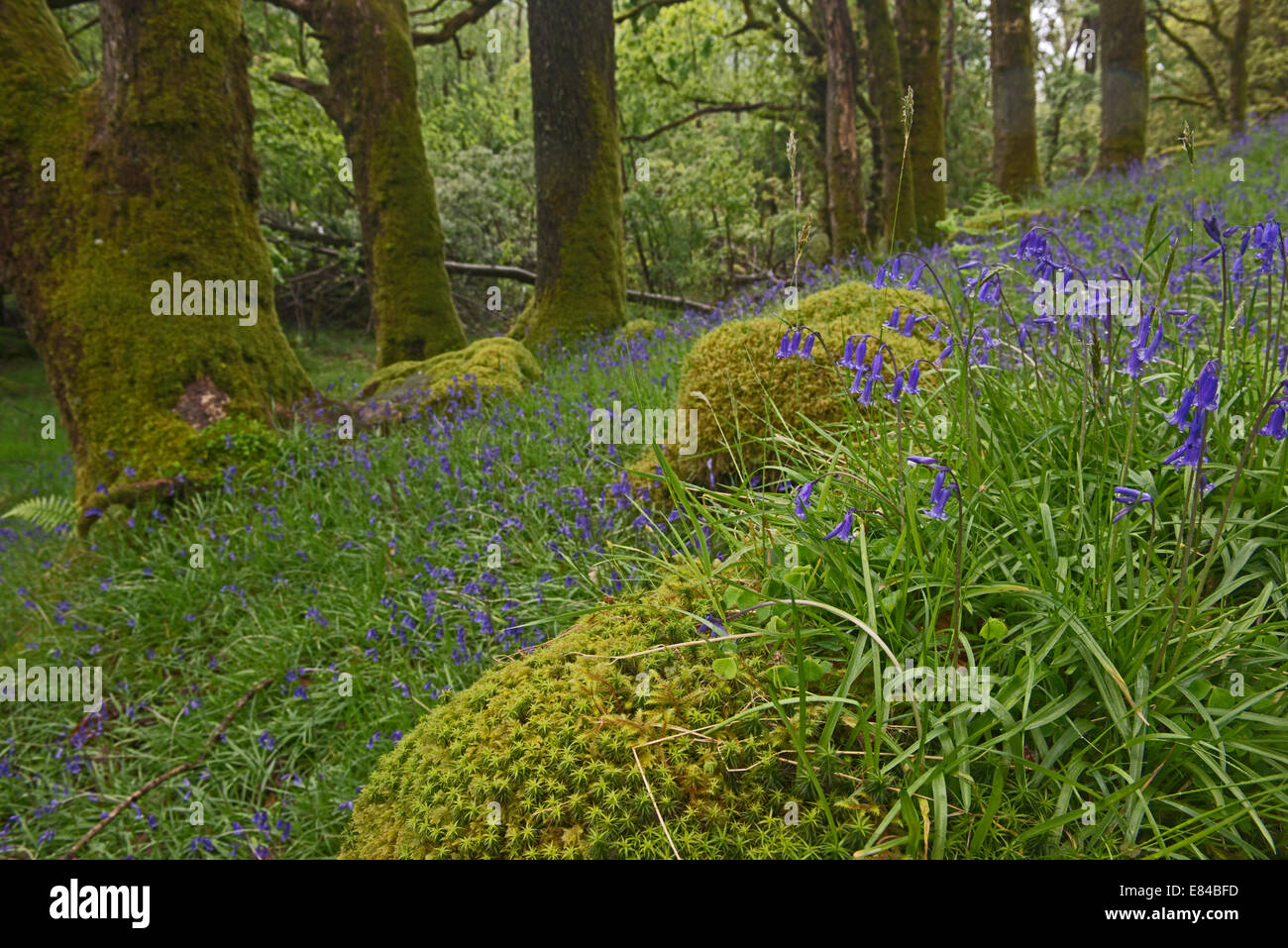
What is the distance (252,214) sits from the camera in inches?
255

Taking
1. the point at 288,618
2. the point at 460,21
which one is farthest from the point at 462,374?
the point at 460,21

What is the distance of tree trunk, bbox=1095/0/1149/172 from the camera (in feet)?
35.7

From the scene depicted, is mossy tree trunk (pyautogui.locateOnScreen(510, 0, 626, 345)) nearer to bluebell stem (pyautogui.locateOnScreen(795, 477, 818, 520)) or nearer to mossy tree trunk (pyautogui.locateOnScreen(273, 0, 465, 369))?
mossy tree trunk (pyautogui.locateOnScreen(273, 0, 465, 369))

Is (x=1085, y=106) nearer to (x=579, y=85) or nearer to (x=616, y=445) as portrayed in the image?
(x=579, y=85)

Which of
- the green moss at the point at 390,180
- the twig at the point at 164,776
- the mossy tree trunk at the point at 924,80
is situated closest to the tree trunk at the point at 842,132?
the mossy tree trunk at the point at 924,80

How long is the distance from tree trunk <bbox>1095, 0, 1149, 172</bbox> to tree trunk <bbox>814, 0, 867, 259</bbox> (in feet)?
15.0

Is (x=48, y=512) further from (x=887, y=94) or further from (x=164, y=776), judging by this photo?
(x=887, y=94)

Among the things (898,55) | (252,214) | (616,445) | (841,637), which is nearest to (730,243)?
(898,55)

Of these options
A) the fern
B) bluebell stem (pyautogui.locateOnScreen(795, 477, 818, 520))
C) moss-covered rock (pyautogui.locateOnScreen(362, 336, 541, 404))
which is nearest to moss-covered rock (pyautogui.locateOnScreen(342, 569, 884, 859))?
bluebell stem (pyautogui.locateOnScreen(795, 477, 818, 520))

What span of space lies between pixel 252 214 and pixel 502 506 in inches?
165

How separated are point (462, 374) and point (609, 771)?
229 inches

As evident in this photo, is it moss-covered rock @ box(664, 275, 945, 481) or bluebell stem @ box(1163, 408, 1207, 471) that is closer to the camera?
bluebell stem @ box(1163, 408, 1207, 471)

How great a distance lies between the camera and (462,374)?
6.99 metres
